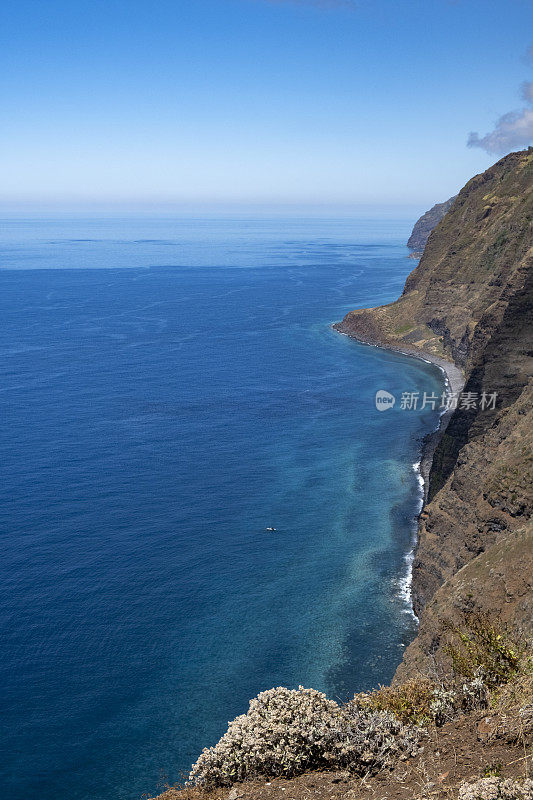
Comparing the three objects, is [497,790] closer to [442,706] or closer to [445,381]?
[442,706]

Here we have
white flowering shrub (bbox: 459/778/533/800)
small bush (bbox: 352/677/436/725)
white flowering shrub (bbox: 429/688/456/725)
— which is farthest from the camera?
small bush (bbox: 352/677/436/725)

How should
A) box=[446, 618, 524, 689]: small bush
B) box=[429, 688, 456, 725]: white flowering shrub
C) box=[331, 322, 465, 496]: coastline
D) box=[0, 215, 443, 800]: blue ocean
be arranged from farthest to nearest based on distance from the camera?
box=[331, 322, 465, 496]: coastline
box=[0, 215, 443, 800]: blue ocean
box=[446, 618, 524, 689]: small bush
box=[429, 688, 456, 725]: white flowering shrub

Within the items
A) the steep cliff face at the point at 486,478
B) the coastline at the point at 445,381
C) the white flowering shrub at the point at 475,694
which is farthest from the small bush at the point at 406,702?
the coastline at the point at 445,381

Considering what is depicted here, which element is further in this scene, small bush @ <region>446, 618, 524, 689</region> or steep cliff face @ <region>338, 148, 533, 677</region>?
steep cliff face @ <region>338, 148, 533, 677</region>

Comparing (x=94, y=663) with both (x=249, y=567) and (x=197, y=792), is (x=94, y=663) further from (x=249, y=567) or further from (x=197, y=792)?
(x=197, y=792)

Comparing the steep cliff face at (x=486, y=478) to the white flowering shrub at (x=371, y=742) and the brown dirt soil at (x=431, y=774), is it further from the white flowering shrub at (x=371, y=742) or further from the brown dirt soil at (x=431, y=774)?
the white flowering shrub at (x=371, y=742)

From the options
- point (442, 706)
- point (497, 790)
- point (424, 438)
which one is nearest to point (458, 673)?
point (442, 706)

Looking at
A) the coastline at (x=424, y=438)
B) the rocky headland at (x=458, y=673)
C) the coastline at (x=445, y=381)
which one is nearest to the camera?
the rocky headland at (x=458, y=673)

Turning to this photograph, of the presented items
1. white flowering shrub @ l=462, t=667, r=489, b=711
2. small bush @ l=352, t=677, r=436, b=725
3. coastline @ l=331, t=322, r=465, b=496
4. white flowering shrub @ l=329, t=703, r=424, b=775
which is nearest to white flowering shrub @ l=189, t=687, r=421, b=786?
white flowering shrub @ l=329, t=703, r=424, b=775

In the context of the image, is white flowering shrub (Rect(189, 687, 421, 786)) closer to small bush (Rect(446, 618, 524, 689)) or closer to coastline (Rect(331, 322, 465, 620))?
small bush (Rect(446, 618, 524, 689))
